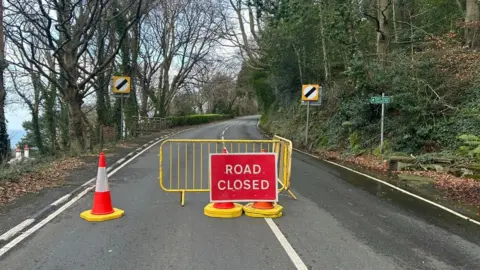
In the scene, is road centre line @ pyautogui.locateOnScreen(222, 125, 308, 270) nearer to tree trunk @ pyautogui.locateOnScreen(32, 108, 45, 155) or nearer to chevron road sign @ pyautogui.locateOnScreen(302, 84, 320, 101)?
chevron road sign @ pyautogui.locateOnScreen(302, 84, 320, 101)

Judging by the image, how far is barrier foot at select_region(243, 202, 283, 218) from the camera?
22.9 feet

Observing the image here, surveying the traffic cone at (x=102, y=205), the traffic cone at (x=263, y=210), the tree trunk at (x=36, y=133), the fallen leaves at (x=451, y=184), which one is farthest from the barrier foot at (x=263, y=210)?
the tree trunk at (x=36, y=133)

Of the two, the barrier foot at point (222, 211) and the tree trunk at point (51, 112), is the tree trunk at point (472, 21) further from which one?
the tree trunk at point (51, 112)

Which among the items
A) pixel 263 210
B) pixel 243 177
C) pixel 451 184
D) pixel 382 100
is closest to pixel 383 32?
pixel 382 100

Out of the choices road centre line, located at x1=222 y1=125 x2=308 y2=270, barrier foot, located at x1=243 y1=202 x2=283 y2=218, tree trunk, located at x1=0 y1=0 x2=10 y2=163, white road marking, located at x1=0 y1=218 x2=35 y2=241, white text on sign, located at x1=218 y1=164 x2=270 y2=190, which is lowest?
road centre line, located at x1=222 y1=125 x2=308 y2=270

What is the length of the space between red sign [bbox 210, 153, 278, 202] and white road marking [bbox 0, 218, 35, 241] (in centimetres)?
284

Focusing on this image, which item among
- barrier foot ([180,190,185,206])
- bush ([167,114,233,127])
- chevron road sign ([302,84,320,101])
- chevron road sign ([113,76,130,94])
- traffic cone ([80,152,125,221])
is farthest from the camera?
bush ([167,114,233,127])

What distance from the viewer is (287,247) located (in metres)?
5.48

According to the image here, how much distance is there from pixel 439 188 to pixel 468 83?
223 inches

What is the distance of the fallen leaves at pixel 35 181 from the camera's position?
330 inches

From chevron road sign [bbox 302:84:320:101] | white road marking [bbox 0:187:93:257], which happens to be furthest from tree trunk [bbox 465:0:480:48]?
white road marking [bbox 0:187:93:257]

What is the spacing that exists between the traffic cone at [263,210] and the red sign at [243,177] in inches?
3.8

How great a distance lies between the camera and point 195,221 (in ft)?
21.9

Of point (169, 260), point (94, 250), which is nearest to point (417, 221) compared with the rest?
point (169, 260)
